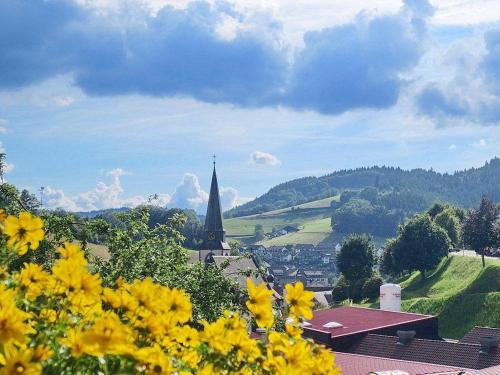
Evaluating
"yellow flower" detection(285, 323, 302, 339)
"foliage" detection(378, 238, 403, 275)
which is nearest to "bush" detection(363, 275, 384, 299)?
"foliage" detection(378, 238, 403, 275)

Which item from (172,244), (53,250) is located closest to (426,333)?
(172,244)

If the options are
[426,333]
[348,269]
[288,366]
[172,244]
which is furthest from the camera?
[348,269]

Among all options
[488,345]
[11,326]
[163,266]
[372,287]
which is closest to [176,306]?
[11,326]

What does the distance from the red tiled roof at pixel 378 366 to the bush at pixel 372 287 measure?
48.3 metres

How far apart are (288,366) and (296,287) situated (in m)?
0.85

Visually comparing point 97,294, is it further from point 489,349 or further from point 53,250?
point 489,349

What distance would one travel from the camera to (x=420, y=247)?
267 feet

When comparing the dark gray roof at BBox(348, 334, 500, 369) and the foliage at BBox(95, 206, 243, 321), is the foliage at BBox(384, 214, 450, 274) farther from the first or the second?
the foliage at BBox(95, 206, 243, 321)

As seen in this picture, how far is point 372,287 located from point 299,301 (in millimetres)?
76978

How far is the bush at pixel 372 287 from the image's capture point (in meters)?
80.4

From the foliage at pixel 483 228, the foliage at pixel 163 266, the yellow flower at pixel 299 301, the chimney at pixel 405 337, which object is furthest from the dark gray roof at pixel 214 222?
the yellow flower at pixel 299 301

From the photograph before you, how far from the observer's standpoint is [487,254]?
291 feet

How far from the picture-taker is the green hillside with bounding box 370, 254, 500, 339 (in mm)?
61812

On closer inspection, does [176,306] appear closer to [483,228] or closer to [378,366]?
[378,366]
